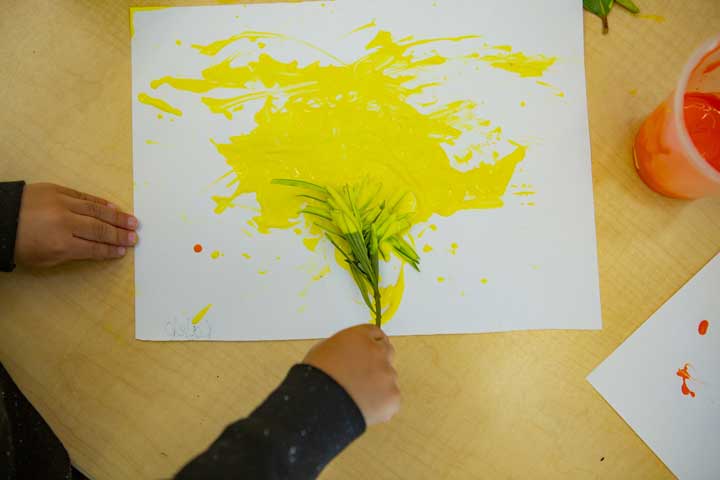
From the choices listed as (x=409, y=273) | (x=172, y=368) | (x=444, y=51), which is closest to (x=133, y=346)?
(x=172, y=368)

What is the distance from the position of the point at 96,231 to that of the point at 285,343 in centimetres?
27

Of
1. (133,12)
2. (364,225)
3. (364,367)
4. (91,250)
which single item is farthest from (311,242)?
(133,12)

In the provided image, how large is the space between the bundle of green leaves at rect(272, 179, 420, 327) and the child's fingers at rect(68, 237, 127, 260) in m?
0.22

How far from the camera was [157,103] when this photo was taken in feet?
2.16

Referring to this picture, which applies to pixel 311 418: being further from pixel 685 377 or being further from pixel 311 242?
pixel 685 377

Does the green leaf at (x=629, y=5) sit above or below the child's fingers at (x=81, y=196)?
above

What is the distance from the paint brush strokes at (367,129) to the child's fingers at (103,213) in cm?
11

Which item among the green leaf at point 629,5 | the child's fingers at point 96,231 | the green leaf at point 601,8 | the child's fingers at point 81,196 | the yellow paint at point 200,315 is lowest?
the yellow paint at point 200,315

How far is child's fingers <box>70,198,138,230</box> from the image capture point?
0.64 metres

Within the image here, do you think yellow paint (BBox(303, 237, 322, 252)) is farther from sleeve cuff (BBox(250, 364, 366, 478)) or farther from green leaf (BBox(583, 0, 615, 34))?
green leaf (BBox(583, 0, 615, 34))

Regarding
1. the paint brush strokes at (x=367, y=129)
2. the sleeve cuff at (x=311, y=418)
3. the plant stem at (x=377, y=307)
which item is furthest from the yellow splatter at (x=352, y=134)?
the sleeve cuff at (x=311, y=418)

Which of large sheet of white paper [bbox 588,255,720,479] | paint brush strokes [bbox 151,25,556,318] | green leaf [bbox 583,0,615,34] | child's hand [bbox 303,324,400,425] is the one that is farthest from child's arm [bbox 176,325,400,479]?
green leaf [bbox 583,0,615,34]

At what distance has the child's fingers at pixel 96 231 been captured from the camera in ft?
2.07

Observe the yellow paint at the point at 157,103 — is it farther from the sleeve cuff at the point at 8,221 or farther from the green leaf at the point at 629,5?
the green leaf at the point at 629,5
